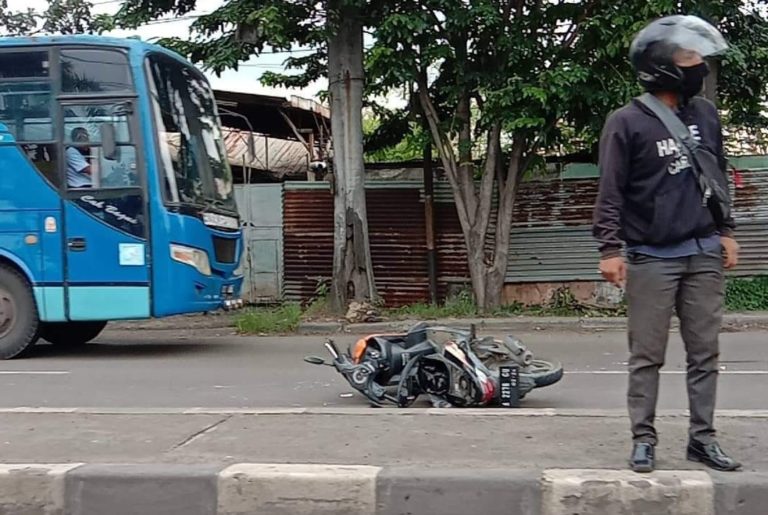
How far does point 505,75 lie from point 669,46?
28.0 ft

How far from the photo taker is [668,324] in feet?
13.9

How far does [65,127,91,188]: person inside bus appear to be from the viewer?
379 inches

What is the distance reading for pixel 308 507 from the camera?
162 inches

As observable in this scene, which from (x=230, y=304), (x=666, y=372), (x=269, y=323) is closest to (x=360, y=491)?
(x=666, y=372)

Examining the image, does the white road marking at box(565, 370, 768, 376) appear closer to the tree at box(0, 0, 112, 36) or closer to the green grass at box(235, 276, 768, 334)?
the green grass at box(235, 276, 768, 334)

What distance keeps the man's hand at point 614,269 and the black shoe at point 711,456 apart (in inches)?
33.3

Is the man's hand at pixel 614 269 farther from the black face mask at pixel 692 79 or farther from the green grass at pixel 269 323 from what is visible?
the green grass at pixel 269 323

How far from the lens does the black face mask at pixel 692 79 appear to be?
4180 millimetres

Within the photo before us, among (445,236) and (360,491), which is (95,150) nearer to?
(445,236)

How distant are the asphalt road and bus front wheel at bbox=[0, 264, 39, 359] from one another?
179 mm

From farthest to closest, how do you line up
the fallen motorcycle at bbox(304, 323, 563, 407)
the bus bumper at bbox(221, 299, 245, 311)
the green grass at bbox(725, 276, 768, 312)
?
1. the green grass at bbox(725, 276, 768, 312)
2. the bus bumper at bbox(221, 299, 245, 311)
3. the fallen motorcycle at bbox(304, 323, 563, 407)

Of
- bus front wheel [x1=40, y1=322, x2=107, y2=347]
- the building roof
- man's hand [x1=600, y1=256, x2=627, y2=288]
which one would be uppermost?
the building roof

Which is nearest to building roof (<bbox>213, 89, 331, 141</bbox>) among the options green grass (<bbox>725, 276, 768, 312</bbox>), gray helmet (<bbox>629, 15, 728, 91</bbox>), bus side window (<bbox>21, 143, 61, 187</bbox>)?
bus side window (<bbox>21, 143, 61, 187</bbox>)

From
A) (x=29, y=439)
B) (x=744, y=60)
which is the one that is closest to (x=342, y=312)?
(x=744, y=60)
